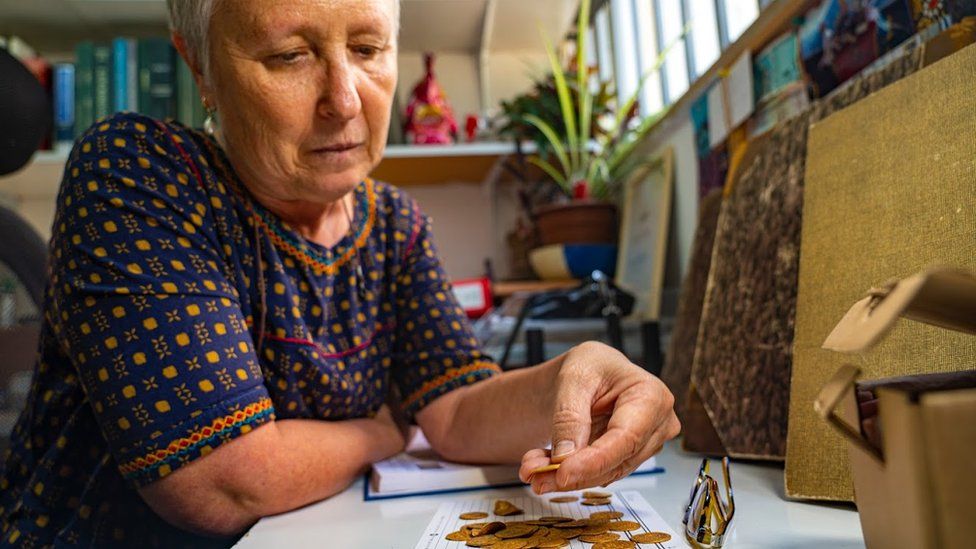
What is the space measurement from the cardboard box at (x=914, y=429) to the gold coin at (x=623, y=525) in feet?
0.64

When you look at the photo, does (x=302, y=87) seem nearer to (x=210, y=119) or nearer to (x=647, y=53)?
(x=210, y=119)

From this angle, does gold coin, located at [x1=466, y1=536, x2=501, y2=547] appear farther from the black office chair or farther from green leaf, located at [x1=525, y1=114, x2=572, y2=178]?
green leaf, located at [x1=525, y1=114, x2=572, y2=178]

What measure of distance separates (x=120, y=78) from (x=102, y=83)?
0.16 ft

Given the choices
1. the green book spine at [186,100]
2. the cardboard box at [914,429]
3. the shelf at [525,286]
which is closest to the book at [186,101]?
the green book spine at [186,100]

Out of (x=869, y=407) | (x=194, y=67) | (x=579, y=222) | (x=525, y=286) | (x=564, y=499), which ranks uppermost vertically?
(x=194, y=67)

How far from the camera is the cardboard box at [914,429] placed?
311 mm

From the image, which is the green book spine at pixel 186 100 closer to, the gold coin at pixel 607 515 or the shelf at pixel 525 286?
the shelf at pixel 525 286

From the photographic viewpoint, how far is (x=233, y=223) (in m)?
0.86

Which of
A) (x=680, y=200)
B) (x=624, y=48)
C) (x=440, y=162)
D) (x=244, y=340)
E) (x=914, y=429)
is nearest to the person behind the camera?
(x=914, y=429)

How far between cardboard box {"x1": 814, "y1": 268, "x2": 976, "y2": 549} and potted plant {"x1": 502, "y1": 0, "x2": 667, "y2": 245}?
1.36 metres

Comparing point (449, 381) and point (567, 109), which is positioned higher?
point (567, 109)

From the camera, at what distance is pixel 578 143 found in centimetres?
183

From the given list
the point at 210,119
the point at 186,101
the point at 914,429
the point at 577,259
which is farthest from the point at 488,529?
the point at 186,101

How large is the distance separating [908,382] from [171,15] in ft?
2.91
